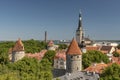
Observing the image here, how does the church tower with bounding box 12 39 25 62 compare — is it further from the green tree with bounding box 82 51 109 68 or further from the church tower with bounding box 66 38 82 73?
the church tower with bounding box 66 38 82 73

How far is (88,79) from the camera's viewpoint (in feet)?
135

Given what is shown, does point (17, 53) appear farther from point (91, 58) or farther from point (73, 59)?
point (91, 58)

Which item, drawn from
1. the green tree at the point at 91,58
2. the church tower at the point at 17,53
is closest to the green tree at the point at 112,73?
the green tree at the point at 91,58

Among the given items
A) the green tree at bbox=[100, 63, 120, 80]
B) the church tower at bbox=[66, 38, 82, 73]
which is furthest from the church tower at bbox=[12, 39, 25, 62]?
the green tree at bbox=[100, 63, 120, 80]

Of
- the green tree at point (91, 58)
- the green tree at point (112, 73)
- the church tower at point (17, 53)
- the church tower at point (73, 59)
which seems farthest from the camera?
the church tower at point (17, 53)

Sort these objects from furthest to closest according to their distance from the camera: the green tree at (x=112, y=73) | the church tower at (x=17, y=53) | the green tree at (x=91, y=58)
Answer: the church tower at (x=17, y=53), the green tree at (x=91, y=58), the green tree at (x=112, y=73)

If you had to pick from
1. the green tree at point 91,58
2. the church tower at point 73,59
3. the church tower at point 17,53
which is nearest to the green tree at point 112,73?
the church tower at point 73,59

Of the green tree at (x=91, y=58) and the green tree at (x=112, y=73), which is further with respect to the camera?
the green tree at (x=91, y=58)

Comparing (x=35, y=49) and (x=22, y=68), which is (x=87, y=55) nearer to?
(x=22, y=68)

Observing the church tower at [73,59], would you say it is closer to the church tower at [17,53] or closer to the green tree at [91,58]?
the green tree at [91,58]

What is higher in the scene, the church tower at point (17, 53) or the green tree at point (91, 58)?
the church tower at point (17, 53)

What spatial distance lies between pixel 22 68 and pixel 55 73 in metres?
10.6

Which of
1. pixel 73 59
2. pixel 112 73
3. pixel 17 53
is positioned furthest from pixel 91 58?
pixel 112 73

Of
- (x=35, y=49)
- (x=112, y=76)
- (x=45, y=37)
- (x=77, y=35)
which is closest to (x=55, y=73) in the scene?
(x=112, y=76)
